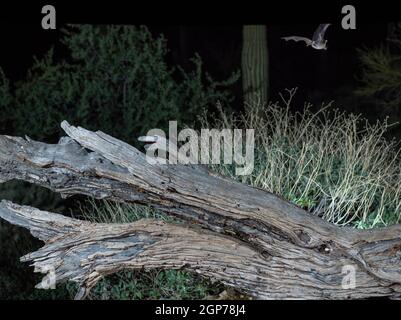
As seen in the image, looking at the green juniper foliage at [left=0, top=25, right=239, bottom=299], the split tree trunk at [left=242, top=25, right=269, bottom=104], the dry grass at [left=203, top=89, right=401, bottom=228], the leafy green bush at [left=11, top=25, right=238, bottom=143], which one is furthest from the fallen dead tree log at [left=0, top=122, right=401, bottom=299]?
the split tree trunk at [left=242, top=25, right=269, bottom=104]

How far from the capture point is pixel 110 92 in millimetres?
9961

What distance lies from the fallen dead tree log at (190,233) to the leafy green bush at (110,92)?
11.4ft

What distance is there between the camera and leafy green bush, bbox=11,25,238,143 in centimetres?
962

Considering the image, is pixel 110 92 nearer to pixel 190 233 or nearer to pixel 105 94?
pixel 105 94

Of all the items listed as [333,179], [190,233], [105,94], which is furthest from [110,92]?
[190,233]

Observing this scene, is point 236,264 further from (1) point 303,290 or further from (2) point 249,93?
(2) point 249,93

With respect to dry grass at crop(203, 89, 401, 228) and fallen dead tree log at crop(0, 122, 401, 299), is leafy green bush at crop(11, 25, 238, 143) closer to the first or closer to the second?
dry grass at crop(203, 89, 401, 228)

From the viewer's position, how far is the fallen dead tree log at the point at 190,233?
5918 mm

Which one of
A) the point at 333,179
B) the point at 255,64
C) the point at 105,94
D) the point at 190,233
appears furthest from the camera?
the point at 255,64

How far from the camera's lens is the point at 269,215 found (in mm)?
5988

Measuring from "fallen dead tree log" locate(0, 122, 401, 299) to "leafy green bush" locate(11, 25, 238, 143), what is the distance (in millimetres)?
3485

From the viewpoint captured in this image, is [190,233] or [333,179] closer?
[190,233]

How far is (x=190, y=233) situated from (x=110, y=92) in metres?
4.21

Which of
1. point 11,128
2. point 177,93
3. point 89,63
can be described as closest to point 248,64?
point 177,93
